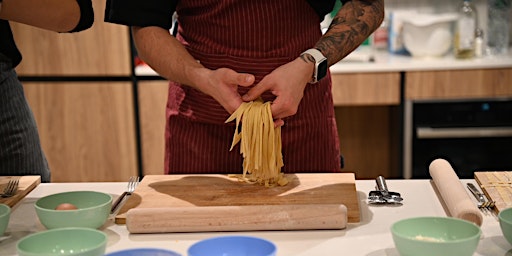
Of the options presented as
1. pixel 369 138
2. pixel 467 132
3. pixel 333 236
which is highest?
pixel 333 236

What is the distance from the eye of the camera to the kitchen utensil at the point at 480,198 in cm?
167

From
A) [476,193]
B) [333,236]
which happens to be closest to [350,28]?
[476,193]

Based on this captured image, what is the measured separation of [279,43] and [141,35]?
37cm

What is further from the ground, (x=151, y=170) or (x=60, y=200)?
(x=60, y=200)

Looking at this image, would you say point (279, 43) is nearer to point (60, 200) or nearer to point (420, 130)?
point (60, 200)

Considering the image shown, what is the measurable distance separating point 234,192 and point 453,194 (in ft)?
1.63

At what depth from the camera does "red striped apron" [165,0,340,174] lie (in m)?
2.06

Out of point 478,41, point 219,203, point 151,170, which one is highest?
point 478,41

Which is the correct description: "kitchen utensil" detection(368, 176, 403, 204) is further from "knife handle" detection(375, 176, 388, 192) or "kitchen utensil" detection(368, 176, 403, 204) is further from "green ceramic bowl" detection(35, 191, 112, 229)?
"green ceramic bowl" detection(35, 191, 112, 229)

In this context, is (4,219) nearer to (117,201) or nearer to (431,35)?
(117,201)

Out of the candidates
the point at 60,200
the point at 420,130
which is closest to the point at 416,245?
the point at 60,200

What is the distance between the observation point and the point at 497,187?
Result: 69.6 inches

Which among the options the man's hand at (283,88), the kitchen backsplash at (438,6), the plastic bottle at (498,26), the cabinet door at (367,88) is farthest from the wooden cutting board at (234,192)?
the kitchen backsplash at (438,6)

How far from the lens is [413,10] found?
4207 mm
